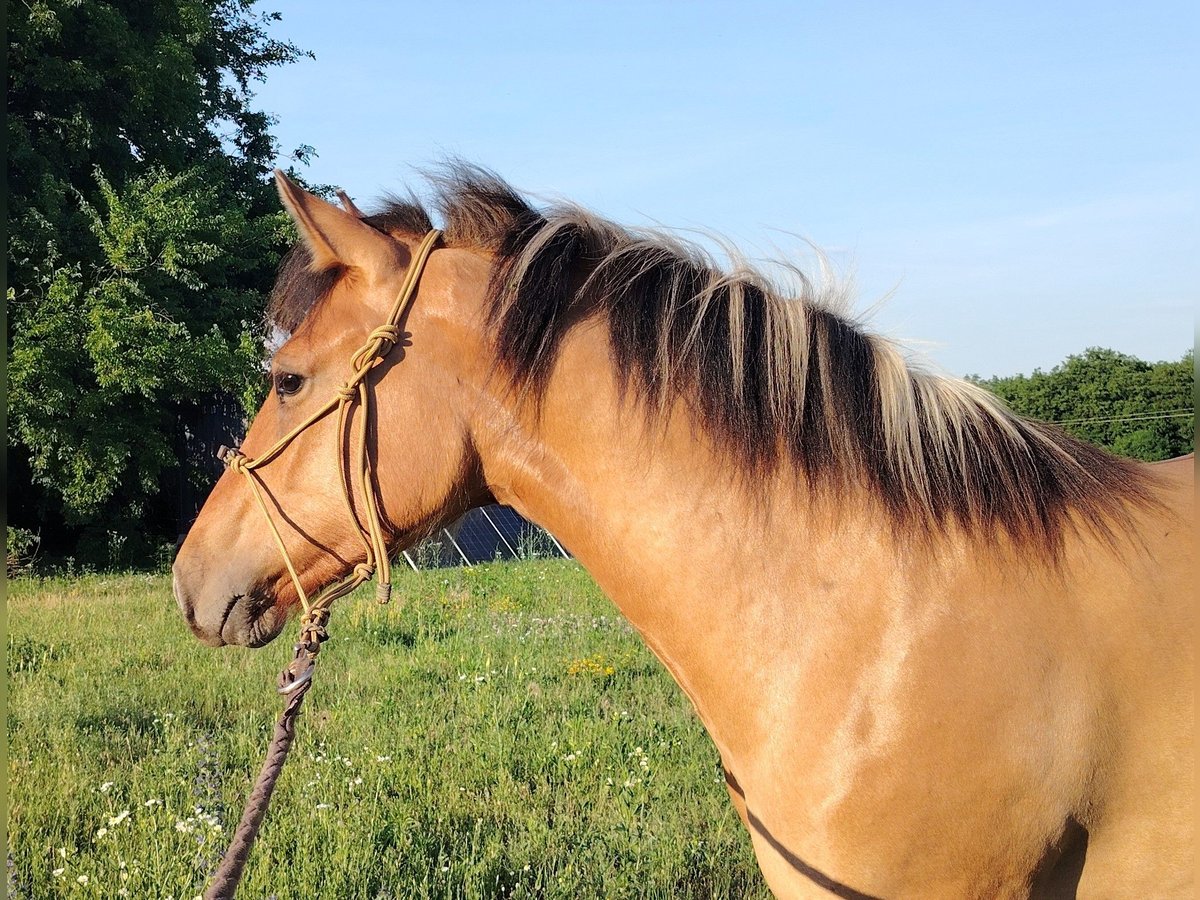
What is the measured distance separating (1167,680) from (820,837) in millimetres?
787

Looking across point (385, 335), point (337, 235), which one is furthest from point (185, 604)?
point (337, 235)

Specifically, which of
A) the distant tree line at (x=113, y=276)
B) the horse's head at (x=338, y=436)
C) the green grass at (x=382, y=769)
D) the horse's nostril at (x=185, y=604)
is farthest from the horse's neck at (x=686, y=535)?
the distant tree line at (x=113, y=276)

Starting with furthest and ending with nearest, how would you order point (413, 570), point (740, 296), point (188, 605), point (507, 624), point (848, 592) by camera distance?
Result: point (413, 570)
point (507, 624)
point (188, 605)
point (740, 296)
point (848, 592)

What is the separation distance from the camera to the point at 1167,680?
1.80 m

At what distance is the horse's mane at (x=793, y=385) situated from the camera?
1.93m

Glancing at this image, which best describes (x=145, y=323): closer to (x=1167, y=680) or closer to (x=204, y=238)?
(x=204, y=238)

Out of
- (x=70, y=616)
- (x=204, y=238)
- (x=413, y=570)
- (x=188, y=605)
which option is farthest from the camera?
(x=204, y=238)

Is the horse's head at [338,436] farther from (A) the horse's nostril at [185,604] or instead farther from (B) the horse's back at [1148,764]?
(B) the horse's back at [1148,764]

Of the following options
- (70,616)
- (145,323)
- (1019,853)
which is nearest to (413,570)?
(70,616)

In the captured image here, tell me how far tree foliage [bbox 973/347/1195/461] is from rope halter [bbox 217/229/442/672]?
1.90m

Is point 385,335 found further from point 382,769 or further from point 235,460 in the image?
point 382,769

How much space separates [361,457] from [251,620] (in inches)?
21.4

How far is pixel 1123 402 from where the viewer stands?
7.57m

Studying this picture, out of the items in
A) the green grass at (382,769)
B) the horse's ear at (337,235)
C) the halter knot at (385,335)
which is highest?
the horse's ear at (337,235)
